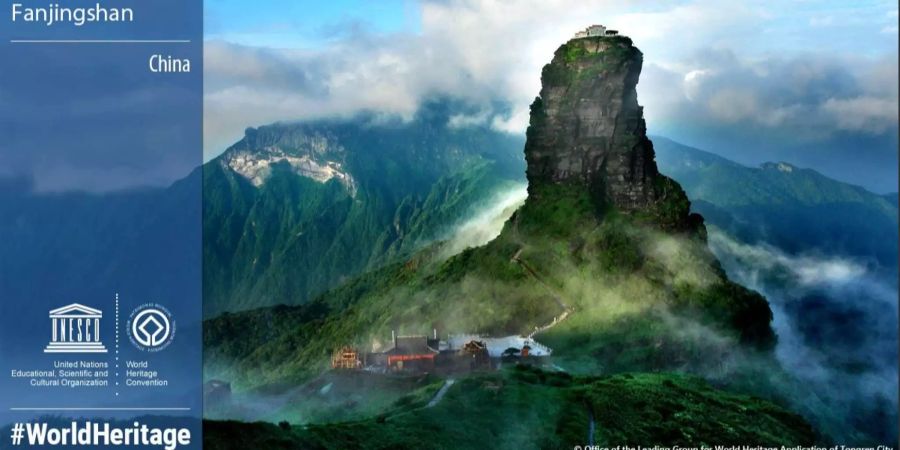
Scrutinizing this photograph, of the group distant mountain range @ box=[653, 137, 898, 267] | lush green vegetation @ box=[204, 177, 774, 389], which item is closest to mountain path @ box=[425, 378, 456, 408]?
lush green vegetation @ box=[204, 177, 774, 389]

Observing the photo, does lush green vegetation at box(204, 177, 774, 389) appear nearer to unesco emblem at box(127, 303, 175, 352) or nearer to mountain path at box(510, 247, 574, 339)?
mountain path at box(510, 247, 574, 339)

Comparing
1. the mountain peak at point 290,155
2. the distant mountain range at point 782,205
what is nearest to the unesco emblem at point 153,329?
the mountain peak at point 290,155

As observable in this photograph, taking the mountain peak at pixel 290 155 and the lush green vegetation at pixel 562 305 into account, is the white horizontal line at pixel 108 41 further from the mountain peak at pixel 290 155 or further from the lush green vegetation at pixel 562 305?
the mountain peak at pixel 290 155

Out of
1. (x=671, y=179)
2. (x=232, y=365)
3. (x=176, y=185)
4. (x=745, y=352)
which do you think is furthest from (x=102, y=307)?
(x=671, y=179)

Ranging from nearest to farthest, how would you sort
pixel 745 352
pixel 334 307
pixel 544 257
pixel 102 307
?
pixel 102 307, pixel 745 352, pixel 544 257, pixel 334 307

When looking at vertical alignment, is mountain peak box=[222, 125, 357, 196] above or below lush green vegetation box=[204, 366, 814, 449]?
above

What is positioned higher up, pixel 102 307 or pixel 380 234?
pixel 380 234

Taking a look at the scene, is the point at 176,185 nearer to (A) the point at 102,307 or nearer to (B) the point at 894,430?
(A) the point at 102,307
